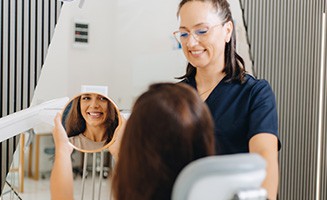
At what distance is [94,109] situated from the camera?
1509 mm

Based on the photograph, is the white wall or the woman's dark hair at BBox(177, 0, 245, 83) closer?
the woman's dark hair at BBox(177, 0, 245, 83)

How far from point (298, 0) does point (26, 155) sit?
1860mm

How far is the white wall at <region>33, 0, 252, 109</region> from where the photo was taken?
7.39 ft

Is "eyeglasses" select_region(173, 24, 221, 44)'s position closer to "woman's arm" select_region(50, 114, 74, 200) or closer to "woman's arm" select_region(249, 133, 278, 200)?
"woman's arm" select_region(249, 133, 278, 200)

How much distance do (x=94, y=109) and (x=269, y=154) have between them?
0.58 m

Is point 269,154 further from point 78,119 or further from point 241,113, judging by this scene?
point 78,119

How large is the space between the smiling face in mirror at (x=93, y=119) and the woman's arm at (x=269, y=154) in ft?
1.45

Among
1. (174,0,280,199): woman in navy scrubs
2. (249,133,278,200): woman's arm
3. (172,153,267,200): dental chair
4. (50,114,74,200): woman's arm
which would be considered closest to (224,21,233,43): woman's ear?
(174,0,280,199): woman in navy scrubs

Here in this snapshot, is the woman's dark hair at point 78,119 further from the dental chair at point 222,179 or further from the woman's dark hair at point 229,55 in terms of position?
the dental chair at point 222,179

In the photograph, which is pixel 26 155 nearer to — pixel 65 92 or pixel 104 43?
pixel 65 92

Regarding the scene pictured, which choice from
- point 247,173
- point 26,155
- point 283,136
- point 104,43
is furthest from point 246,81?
point 283,136

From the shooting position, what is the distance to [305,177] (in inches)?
116

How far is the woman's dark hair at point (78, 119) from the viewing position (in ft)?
4.79

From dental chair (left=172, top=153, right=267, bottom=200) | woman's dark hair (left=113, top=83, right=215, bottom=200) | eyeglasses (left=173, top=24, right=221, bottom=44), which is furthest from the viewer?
eyeglasses (left=173, top=24, right=221, bottom=44)
